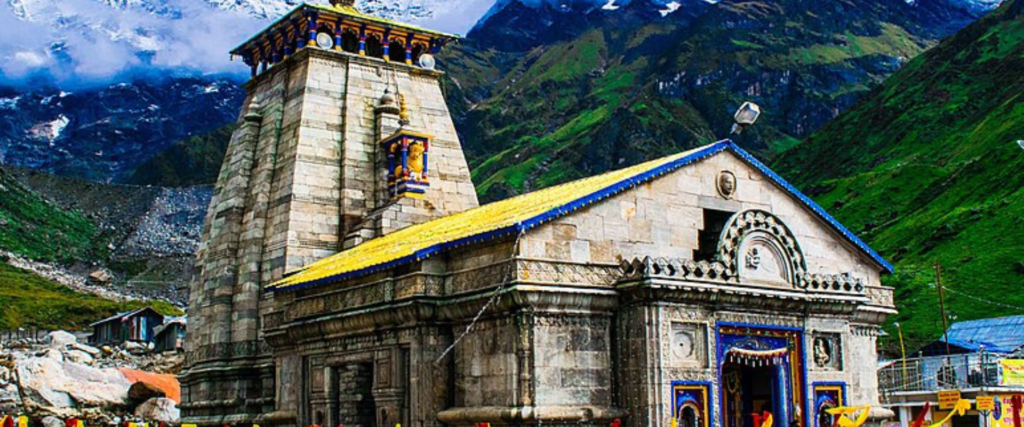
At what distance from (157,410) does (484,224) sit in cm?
2715

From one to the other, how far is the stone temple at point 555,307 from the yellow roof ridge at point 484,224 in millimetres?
80

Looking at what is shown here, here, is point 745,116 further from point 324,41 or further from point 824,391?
point 324,41

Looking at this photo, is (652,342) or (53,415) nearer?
(652,342)

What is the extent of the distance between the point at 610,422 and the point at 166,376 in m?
36.1

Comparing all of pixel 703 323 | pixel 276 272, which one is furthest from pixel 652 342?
pixel 276 272

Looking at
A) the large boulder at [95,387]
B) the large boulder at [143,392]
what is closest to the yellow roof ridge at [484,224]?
the large boulder at [95,387]

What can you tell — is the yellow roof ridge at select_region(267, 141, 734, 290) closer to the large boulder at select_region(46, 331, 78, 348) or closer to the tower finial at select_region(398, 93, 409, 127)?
the tower finial at select_region(398, 93, 409, 127)

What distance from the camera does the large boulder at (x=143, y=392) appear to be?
167 feet

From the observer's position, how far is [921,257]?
91250 millimetres

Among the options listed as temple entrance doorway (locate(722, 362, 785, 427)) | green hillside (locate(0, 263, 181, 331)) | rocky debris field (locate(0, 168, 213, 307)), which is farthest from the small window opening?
rocky debris field (locate(0, 168, 213, 307))

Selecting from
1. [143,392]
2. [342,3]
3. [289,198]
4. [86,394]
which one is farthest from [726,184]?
[86,394]

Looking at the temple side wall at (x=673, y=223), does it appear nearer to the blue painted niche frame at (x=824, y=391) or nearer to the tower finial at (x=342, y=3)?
the blue painted niche frame at (x=824, y=391)

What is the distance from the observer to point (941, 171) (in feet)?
382

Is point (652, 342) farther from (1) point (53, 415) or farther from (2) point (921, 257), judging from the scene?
(2) point (921, 257)
